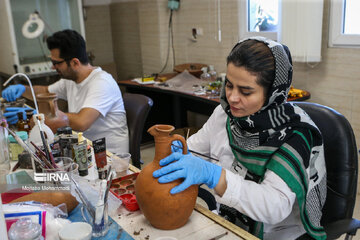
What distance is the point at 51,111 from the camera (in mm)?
1793

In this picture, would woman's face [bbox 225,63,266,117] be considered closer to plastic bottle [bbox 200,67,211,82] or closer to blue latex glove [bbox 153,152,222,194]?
blue latex glove [bbox 153,152,222,194]

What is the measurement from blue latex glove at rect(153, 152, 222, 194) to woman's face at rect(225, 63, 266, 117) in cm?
26

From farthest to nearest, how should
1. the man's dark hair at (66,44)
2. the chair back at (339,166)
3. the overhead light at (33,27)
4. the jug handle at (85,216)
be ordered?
the overhead light at (33,27) → the man's dark hair at (66,44) → the chair back at (339,166) → the jug handle at (85,216)

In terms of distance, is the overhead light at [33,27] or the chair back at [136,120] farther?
the overhead light at [33,27]

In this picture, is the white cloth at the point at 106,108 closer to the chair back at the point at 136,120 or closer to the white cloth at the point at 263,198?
the chair back at the point at 136,120

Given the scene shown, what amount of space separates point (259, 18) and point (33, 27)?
7.61ft

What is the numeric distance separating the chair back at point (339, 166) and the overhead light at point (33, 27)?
331 cm

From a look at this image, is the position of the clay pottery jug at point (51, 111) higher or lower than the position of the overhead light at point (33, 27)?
lower

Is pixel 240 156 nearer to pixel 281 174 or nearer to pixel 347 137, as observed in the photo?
pixel 281 174

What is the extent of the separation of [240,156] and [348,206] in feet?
1.34

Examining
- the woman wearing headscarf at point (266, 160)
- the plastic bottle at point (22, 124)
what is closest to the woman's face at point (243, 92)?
the woman wearing headscarf at point (266, 160)

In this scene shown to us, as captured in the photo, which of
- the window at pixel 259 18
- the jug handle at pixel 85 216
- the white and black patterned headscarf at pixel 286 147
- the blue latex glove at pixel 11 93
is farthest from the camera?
the window at pixel 259 18

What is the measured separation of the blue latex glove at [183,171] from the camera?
39.9 inches

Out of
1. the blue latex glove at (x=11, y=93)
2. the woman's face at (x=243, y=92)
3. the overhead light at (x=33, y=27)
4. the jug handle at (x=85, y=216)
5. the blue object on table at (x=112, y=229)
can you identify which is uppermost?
the overhead light at (x=33, y=27)
